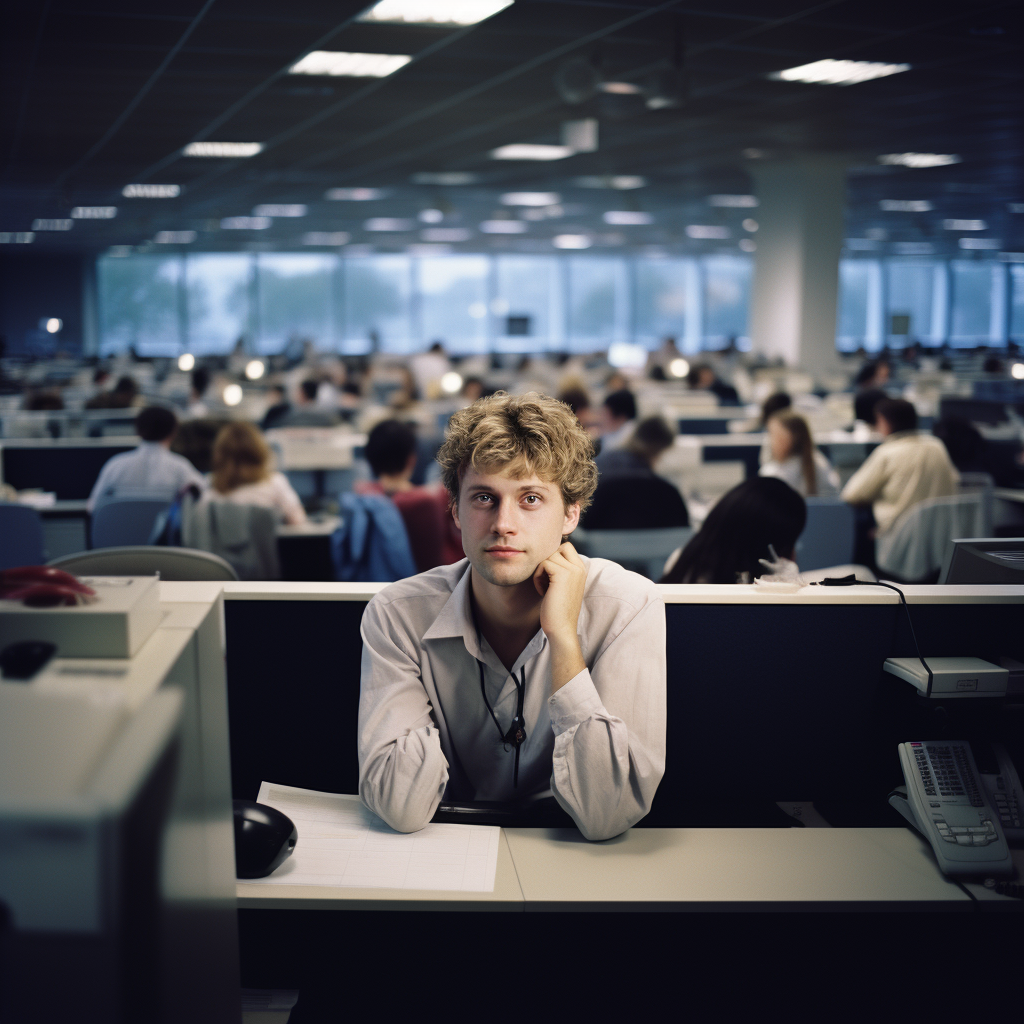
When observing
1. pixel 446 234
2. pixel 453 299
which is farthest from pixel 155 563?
pixel 453 299

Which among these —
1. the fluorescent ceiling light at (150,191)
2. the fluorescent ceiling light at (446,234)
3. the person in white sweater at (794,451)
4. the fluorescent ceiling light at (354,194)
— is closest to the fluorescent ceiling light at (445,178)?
the fluorescent ceiling light at (354,194)

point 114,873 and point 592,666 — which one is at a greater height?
point 114,873

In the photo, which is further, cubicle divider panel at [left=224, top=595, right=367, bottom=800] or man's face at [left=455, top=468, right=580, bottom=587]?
cubicle divider panel at [left=224, top=595, right=367, bottom=800]

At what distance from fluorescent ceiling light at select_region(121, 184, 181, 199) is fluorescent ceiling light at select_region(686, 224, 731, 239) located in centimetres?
737

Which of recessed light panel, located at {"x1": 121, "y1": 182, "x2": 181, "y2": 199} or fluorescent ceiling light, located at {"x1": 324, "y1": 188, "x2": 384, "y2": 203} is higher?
fluorescent ceiling light, located at {"x1": 324, "y1": 188, "x2": 384, "y2": 203}

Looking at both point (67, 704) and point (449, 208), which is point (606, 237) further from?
point (67, 704)

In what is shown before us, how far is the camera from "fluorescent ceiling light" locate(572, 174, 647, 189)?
380 inches

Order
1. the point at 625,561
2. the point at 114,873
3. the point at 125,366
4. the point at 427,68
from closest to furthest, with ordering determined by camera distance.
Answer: the point at 114,873, the point at 625,561, the point at 427,68, the point at 125,366

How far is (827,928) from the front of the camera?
4.52ft

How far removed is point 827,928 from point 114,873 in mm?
1168

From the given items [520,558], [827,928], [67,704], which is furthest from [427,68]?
[67,704]

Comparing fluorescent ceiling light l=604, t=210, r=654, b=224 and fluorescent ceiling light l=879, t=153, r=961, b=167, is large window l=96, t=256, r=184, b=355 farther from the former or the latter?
fluorescent ceiling light l=879, t=153, r=961, b=167

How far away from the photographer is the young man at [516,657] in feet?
4.41

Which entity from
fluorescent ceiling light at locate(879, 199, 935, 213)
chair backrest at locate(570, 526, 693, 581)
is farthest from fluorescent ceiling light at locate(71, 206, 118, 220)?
chair backrest at locate(570, 526, 693, 581)
